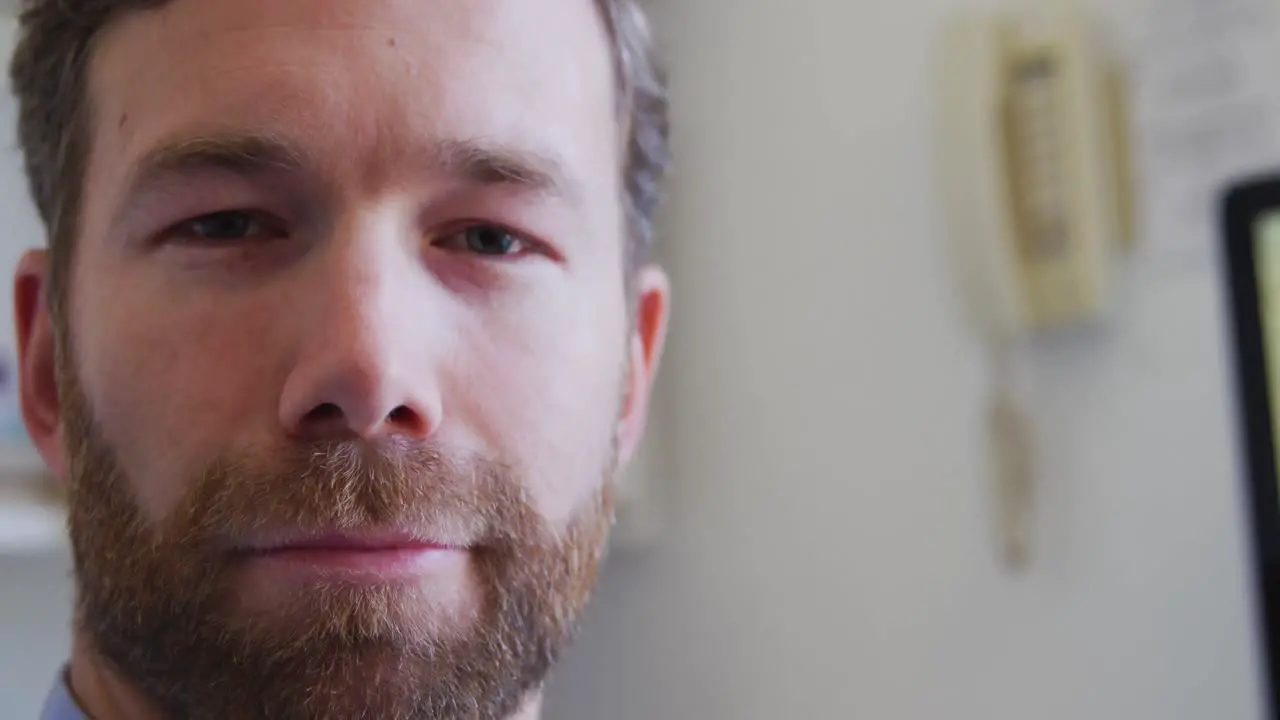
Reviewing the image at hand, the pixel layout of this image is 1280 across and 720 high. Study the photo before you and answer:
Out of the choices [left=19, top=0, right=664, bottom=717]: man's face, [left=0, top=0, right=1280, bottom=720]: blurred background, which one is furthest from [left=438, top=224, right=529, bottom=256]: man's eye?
[left=0, top=0, right=1280, bottom=720]: blurred background

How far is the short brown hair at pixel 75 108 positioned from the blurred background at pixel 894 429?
0.98 ft

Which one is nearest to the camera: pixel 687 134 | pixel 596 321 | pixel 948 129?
pixel 596 321

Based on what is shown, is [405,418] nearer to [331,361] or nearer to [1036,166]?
[331,361]

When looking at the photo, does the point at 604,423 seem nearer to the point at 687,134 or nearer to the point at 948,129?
the point at 948,129

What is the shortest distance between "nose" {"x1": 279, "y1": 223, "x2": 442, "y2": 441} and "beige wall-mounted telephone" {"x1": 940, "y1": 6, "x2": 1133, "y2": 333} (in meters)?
0.59

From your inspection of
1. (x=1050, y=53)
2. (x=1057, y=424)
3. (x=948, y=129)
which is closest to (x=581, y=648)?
(x=1057, y=424)

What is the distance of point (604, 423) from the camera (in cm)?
73

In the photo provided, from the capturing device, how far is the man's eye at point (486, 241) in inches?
26.7

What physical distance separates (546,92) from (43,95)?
13.3 inches

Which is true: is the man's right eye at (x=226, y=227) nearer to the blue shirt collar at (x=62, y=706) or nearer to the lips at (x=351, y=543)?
the lips at (x=351, y=543)

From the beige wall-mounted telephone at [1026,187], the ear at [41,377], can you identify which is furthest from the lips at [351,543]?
the beige wall-mounted telephone at [1026,187]

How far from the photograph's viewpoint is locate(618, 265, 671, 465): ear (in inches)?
32.5

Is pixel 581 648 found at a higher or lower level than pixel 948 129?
lower

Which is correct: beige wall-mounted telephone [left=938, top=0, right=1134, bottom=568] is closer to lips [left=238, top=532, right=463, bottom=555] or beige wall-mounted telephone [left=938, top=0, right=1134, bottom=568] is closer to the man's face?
the man's face
